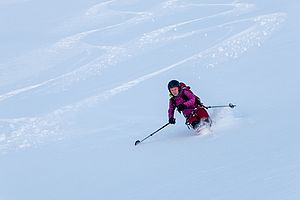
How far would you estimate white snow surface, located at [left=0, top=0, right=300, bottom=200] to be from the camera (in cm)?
673

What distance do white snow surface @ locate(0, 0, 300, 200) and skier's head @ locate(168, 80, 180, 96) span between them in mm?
787

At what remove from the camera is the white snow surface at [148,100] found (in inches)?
265

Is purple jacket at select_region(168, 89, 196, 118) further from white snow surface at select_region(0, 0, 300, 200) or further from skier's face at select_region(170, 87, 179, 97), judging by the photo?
white snow surface at select_region(0, 0, 300, 200)

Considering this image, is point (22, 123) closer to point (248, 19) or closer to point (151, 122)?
point (151, 122)

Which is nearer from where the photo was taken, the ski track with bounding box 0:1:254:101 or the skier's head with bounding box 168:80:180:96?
the skier's head with bounding box 168:80:180:96

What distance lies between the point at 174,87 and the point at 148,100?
3.28 meters

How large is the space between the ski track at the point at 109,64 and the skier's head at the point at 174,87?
91 cm

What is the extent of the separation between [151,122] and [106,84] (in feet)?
12.1

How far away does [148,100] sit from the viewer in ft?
39.6

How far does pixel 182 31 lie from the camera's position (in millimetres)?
17359

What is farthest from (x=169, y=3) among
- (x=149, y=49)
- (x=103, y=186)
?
(x=103, y=186)

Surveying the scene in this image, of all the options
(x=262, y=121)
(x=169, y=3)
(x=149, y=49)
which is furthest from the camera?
(x=169, y=3)

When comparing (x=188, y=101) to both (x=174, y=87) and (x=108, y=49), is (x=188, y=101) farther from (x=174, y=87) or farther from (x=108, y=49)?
(x=108, y=49)

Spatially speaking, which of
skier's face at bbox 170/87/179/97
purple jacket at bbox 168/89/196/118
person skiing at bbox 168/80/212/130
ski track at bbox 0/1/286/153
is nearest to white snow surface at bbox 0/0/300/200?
ski track at bbox 0/1/286/153
